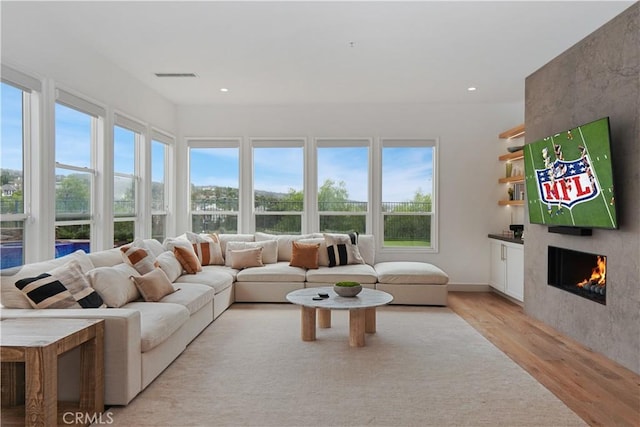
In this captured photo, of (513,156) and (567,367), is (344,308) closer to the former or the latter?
(567,367)

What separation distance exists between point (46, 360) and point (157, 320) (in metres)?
0.99

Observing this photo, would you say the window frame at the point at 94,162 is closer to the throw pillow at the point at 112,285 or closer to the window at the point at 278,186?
the throw pillow at the point at 112,285

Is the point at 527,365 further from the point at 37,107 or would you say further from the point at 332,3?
the point at 37,107

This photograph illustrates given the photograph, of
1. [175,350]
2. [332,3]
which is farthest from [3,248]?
[332,3]

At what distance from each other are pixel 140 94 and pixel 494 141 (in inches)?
202

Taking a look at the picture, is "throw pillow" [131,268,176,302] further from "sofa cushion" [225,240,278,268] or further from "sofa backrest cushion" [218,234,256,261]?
"sofa backrest cushion" [218,234,256,261]

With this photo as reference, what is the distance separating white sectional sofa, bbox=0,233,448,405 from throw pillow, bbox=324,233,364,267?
8 cm

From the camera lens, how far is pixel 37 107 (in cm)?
356

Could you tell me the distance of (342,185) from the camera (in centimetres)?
658

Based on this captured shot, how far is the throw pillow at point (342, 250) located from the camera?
573 centimetres

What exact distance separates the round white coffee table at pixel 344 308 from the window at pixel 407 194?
2442 mm

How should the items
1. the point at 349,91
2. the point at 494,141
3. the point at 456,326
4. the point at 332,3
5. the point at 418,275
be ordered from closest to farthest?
the point at 332,3 → the point at 456,326 → the point at 418,275 → the point at 349,91 → the point at 494,141

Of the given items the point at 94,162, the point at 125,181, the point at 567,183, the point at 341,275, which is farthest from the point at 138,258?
the point at 567,183

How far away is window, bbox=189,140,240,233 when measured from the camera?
6691 mm
